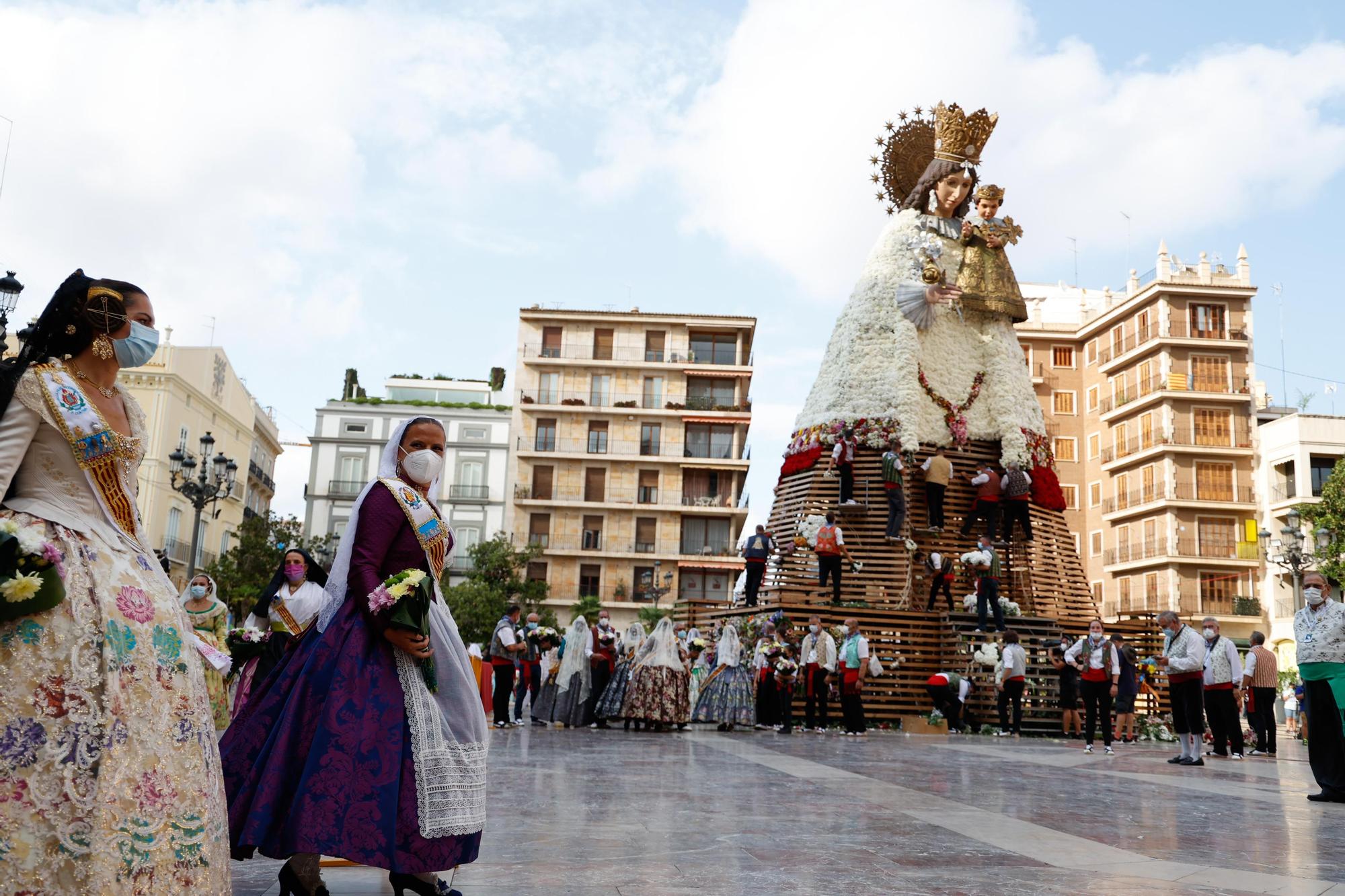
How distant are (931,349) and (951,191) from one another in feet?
10.6

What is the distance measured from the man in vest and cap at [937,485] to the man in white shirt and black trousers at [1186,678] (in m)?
7.09

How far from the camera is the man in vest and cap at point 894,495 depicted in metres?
20.0

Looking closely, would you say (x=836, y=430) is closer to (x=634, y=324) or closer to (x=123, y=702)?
(x=123, y=702)

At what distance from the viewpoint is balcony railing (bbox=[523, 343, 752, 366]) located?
58.3m

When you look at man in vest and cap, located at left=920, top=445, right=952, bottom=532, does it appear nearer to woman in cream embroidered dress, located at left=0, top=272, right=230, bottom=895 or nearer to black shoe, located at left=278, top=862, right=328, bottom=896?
black shoe, located at left=278, top=862, right=328, bottom=896

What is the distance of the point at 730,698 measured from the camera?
700 inches

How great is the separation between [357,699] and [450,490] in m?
53.6

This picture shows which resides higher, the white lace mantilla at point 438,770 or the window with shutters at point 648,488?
the window with shutters at point 648,488

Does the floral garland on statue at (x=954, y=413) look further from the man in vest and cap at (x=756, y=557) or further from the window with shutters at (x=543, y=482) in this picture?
the window with shutters at (x=543, y=482)

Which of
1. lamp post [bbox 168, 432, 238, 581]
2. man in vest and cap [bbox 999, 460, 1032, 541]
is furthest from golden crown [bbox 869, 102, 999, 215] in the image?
lamp post [bbox 168, 432, 238, 581]

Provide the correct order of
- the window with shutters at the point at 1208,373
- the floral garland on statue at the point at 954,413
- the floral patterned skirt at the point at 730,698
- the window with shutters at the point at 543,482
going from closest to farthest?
1. the floral patterned skirt at the point at 730,698
2. the floral garland on statue at the point at 954,413
3. the window with shutters at the point at 1208,373
4. the window with shutters at the point at 543,482

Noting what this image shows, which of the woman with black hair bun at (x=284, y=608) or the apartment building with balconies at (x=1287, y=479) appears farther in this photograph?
the apartment building with balconies at (x=1287, y=479)

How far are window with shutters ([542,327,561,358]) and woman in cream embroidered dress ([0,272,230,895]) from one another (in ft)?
181

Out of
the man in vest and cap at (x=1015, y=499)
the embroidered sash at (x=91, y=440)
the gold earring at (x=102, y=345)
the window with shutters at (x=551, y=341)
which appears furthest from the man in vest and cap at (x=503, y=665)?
the window with shutters at (x=551, y=341)
